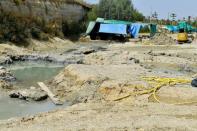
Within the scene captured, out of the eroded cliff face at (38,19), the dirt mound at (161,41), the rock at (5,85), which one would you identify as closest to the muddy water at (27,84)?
the rock at (5,85)

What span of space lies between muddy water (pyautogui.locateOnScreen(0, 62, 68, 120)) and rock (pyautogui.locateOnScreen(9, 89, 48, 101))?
0.87 feet

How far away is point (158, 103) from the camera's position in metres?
→ 16.7

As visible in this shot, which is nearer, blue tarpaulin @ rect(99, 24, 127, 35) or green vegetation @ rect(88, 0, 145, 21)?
blue tarpaulin @ rect(99, 24, 127, 35)

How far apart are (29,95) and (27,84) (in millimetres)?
4018

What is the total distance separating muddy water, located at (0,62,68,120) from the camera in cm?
1848

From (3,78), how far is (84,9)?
42431mm

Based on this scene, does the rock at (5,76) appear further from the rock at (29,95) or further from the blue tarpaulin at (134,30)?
the blue tarpaulin at (134,30)

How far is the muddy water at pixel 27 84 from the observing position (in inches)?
728

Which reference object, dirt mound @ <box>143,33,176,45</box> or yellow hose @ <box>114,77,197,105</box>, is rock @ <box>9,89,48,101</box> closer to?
yellow hose @ <box>114,77,197,105</box>

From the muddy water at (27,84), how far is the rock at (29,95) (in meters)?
0.27

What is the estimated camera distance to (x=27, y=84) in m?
24.4

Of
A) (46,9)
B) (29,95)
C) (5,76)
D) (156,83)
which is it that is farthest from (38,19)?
(156,83)

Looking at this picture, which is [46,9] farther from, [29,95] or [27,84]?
[29,95]

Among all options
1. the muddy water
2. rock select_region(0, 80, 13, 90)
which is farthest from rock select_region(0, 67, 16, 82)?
rock select_region(0, 80, 13, 90)
